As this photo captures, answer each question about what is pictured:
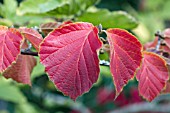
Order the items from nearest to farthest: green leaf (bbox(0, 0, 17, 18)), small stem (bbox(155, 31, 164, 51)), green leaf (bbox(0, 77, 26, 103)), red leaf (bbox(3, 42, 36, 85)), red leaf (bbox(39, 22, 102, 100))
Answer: red leaf (bbox(39, 22, 102, 100))
red leaf (bbox(3, 42, 36, 85))
small stem (bbox(155, 31, 164, 51))
green leaf (bbox(0, 0, 17, 18))
green leaf (bbox(0, 77, 26, 103))

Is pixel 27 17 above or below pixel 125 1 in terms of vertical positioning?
below

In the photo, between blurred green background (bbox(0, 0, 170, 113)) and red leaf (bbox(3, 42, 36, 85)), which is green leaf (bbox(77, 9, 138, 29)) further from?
red leaf (bbox(3, 42, 36, 85))

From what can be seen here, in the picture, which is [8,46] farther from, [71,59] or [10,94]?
[10,94]

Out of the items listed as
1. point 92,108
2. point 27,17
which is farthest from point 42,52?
point 92,108

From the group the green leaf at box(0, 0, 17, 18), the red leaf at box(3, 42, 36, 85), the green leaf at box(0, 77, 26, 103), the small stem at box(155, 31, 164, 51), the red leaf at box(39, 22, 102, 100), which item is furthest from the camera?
the green leaf at box(0, 77, 26, 103)

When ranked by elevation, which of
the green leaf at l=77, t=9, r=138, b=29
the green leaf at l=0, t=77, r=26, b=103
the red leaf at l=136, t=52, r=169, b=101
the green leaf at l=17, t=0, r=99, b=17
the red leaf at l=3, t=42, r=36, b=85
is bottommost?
the green leaf at l=0, t=77, r=26, b=103

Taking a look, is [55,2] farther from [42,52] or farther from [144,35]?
[144,35]

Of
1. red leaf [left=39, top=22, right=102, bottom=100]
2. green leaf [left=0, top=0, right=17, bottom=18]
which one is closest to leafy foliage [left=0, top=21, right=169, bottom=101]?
red leaf [left=39, top=22, right=102, bottom=100]

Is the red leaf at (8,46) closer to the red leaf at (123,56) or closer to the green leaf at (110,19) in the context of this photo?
the red leaf at (123,56)
